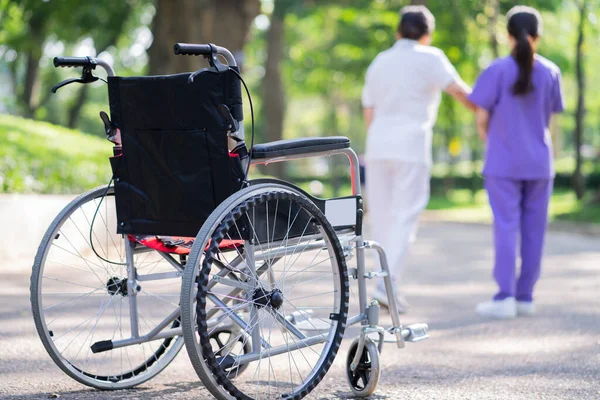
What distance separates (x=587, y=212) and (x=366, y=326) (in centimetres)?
1473

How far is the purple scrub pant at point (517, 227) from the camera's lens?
6402mm

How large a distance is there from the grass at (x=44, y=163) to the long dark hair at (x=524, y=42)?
5169 millimetres

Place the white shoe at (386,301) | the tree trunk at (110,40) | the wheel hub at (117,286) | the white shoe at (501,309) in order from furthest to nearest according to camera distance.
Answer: the tree trunk at (110,40), the white shoe at (501,309), the white shoe at (386,301), the wheel hub at (117,286)

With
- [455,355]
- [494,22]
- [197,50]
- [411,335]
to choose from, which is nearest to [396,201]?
[455,355]

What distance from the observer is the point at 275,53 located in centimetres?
2684

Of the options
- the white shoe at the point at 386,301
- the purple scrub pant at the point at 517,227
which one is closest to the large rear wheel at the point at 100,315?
the white shoe at the point at 386,301

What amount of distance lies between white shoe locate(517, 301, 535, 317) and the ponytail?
1420 mm

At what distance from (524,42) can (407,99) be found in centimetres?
85

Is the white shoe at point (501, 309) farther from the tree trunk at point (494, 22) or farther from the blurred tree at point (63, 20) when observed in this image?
the tree trunk at point (494, 22)

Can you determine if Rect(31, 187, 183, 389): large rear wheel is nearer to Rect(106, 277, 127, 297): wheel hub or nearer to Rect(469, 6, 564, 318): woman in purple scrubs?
Rect(106, 277, 127, 297): wheel hub

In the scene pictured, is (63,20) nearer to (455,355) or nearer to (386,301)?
(386,301)

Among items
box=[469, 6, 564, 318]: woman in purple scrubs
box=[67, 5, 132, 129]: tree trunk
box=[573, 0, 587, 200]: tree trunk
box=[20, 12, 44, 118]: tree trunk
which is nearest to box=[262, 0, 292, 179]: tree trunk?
box=[67, 5, 132, 129]: tree trunk

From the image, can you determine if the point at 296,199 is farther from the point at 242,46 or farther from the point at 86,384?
the point at 242,46

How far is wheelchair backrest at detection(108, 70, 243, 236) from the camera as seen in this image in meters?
3.44
